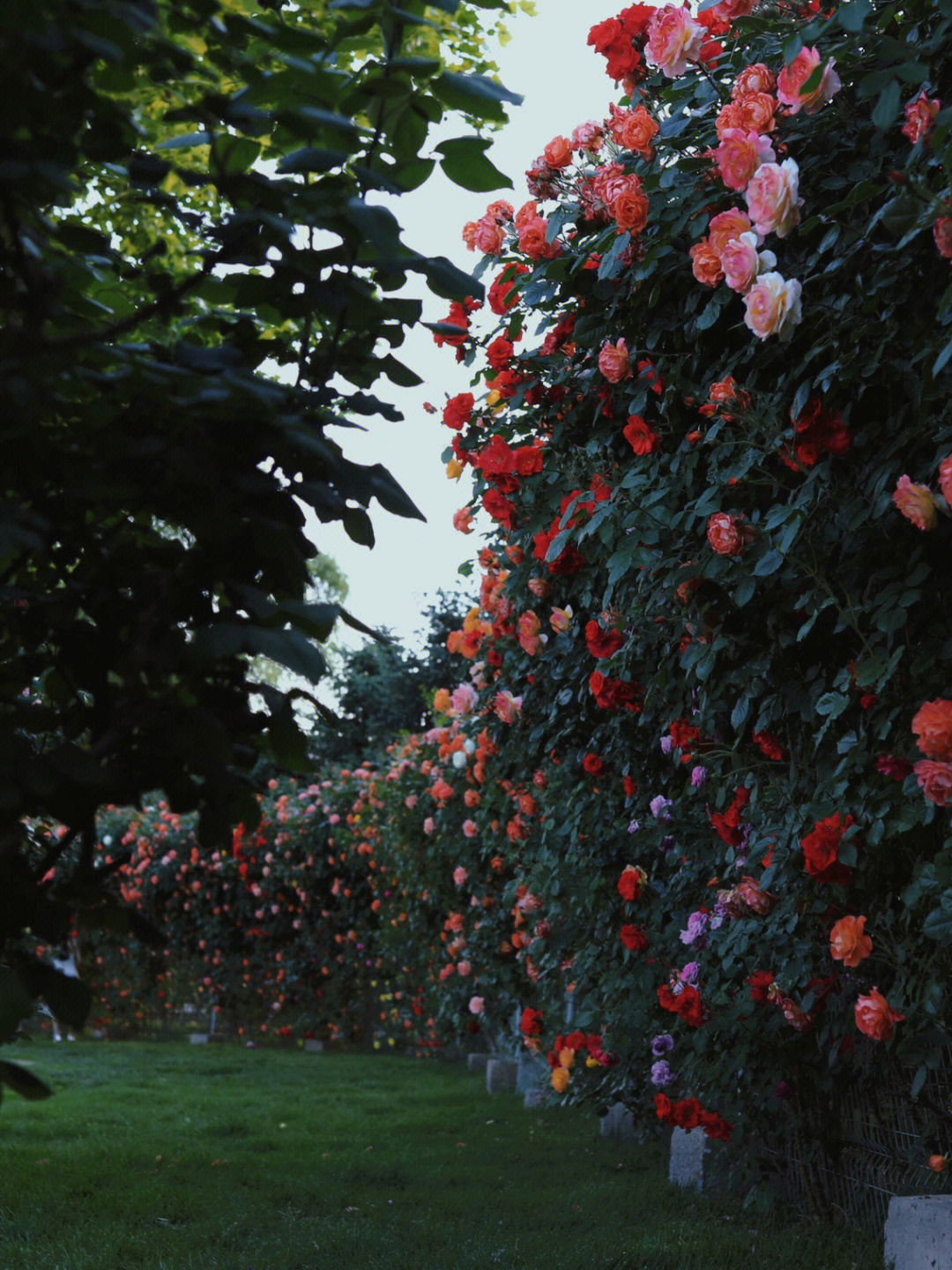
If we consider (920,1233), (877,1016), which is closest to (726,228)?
(877,1016)

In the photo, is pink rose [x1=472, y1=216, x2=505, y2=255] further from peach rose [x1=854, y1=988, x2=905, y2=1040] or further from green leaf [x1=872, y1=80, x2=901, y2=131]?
peach rose [x1=854, y1=988, x2=905, y2=1040]

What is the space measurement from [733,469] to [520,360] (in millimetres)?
872

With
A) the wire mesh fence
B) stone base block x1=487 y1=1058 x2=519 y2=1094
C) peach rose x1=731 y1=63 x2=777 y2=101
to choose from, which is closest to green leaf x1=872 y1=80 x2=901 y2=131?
peach rose x1=731 y1=63 x2=777 y2=101

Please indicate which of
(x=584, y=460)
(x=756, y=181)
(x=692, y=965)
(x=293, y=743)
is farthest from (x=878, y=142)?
(x=692, y=965)

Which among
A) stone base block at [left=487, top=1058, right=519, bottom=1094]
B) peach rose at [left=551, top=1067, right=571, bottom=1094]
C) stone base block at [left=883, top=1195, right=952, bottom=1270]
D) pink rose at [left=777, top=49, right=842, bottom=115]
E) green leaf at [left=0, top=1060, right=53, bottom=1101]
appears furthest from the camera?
stone base block at [left=487, top=1058, right=519, bottom=1094]

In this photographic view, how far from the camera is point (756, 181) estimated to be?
198 cm

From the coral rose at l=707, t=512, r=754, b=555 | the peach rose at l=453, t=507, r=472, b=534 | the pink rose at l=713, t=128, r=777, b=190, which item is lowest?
the coral rose at l=707, t=512, r=754, b=555

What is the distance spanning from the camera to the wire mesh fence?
9.71 feet

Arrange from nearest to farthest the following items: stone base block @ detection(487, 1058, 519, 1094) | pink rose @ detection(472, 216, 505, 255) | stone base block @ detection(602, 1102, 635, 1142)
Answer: pink rose @ detection(472, 216, 505, 255) → stone base block @ detection(602, 1102, 635, 1142) → stone base block @ detection(487, 1058, 519, 1094)

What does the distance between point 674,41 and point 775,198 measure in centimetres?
50

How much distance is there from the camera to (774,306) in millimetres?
1955

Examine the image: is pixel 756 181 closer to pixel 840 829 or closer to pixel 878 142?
pixel 878 142

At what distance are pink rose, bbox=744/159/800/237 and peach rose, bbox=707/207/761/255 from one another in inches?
1.4

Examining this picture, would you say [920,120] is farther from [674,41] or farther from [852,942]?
[852,942]
